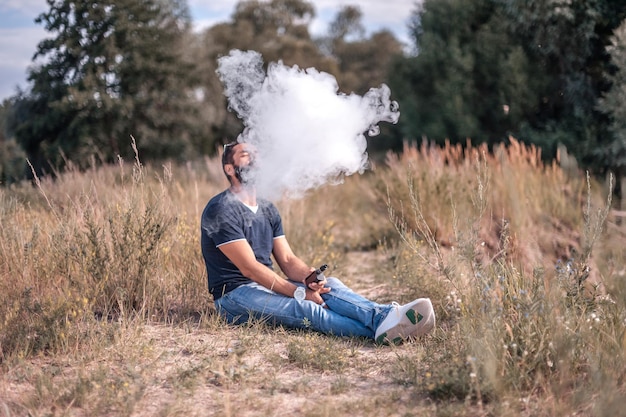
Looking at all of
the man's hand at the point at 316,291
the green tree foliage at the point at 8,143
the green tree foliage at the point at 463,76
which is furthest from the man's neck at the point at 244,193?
the green tree foliage at the point at 463,76

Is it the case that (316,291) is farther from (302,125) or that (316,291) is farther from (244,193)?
(302,125)

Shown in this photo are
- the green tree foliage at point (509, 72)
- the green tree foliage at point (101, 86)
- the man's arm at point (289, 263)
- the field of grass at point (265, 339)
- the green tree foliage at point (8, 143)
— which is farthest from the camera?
the green tree foliage at point (101, 86)

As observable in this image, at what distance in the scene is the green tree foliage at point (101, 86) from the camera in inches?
520

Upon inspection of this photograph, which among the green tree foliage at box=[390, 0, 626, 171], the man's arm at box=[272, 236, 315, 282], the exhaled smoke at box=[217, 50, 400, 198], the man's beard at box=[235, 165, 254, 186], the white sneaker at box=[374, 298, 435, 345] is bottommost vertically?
the white sneaker at box=[374, 298, 435, 345]

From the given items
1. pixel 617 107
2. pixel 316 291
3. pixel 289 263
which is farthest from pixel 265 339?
pixel 617 107

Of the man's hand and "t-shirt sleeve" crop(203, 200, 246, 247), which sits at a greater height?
"t-shirt sleeve" crop(203, 200, 246, 247)

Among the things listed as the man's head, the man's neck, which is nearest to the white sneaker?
the man's neck

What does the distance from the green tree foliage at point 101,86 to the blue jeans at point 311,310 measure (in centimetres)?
914

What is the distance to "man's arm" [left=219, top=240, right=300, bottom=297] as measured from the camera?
4.18 meters

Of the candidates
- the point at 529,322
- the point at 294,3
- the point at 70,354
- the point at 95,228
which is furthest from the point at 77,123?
the point at 294,3

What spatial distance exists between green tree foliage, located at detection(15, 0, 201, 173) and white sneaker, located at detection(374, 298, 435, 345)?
979 centimetres

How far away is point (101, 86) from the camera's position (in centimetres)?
1409

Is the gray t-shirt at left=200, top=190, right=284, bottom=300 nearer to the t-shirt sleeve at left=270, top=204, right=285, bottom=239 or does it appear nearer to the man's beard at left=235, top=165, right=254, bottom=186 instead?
the t-shirt sleeve at left=270, top=204, right=285, bottom=239

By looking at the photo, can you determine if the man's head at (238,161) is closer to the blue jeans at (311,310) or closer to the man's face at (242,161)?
the man's face at (242,161)
